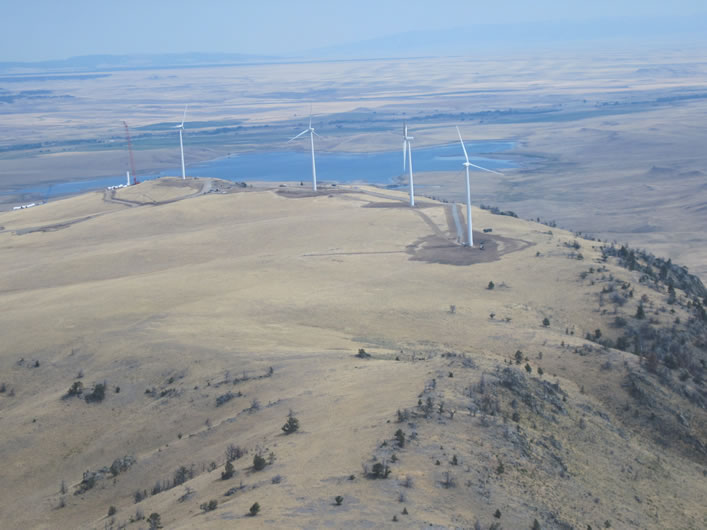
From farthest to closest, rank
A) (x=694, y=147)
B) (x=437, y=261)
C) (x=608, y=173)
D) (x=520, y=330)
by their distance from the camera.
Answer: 1. (x=694, y=147)
2. (x=608, y=173)
3. (x=437, y=261)
4. (x=520, y=330)

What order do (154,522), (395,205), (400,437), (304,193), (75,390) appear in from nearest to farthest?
(154,522) < (400,437) < (75,390) < (395,205) < (304,193)

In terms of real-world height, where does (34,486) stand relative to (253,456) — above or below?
below

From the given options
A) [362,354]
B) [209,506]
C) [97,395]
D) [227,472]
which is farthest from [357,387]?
[97,395]

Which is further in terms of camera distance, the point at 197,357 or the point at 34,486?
the point at 197,357

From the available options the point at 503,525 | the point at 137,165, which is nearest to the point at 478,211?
the point at 503,525

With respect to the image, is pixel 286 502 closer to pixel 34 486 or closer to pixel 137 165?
pixel 34 486

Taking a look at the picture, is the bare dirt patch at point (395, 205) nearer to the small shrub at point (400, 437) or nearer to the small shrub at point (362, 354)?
the small shrub at point (362, 354)

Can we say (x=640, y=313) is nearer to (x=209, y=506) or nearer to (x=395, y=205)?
(x=209, y=506)
